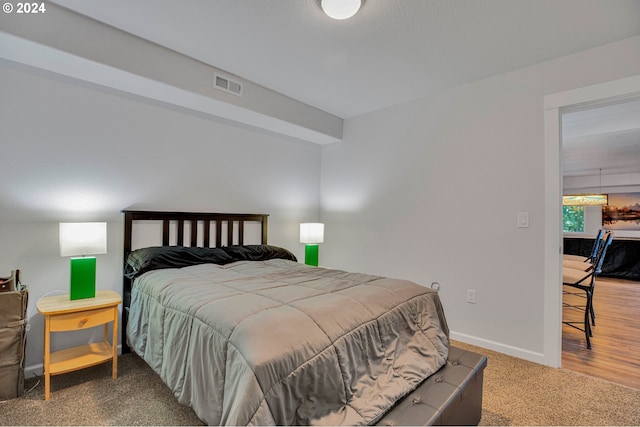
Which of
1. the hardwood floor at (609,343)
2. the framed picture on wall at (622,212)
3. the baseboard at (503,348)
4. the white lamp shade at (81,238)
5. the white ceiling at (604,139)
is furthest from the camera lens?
the framed picture on wall at (622,212)

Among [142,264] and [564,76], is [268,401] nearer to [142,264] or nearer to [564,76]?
[142,264]

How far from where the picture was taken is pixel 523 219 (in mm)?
2621

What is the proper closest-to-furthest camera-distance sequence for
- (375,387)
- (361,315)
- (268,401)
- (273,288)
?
(268,401)
(375,387)
(361,315)
(273,288)

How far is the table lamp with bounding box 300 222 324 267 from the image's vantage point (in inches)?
143

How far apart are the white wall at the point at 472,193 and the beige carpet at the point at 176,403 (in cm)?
41

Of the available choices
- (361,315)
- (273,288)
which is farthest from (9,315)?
(361,315)

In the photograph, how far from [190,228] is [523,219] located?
3012 mm

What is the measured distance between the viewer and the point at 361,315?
Result: 153cm

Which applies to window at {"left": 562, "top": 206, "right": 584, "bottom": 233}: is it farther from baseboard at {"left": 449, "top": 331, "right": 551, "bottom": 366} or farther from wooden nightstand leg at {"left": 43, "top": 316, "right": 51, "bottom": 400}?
wooden nightstand leg at {"left": 43, "top": 316, "right": 51, "bottom": 400}

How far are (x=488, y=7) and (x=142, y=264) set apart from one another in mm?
2940

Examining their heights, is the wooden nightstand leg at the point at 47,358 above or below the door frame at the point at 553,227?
below

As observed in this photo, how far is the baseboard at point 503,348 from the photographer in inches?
99.2

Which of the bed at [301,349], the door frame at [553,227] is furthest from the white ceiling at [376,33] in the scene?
the bed at [301,349]

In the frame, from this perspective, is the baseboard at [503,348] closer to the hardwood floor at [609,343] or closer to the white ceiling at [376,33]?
the hardwood floor at [609,343]
